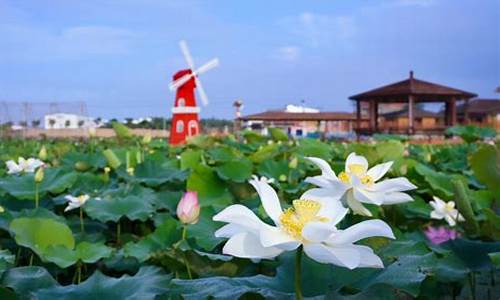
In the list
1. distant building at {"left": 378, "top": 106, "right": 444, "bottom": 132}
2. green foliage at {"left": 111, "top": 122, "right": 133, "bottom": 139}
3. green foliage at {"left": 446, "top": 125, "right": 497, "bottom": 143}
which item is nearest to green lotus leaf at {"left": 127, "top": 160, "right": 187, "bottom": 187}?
Result: green foliage at {"left": 111, "top": 122, "right": 133, "bottom": 139}

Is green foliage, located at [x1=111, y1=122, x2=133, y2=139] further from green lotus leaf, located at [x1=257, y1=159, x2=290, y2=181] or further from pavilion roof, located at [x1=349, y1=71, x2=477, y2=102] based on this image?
pavilion roof, located at [x1=349, y1=71, x2=477, y2=102]

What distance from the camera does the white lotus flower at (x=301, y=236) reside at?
47 cm

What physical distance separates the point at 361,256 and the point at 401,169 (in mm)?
1231

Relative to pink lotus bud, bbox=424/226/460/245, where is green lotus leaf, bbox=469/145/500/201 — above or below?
above

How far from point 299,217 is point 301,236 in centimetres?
3

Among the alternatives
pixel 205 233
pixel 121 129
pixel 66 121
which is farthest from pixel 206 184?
pixel 66 121

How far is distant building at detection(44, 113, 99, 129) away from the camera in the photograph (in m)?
16.0

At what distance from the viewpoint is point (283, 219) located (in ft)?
1.69

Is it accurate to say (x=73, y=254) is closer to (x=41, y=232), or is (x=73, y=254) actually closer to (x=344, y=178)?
(x=41, y=232)

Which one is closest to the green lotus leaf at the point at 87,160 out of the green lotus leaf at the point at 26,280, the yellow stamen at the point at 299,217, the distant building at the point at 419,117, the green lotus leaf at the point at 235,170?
the green lotus leaf at the point at 235,170

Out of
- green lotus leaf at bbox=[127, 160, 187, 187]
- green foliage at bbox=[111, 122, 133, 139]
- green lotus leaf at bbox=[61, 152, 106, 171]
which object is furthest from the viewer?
green foliage at bbox=[111, 122, 133, 139]

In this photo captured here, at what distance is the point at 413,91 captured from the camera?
15.5 m

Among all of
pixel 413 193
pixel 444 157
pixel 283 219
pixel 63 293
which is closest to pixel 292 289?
pixel 283 219

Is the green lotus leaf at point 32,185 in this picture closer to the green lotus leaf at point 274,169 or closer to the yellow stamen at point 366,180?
the green lotus leaf at point 274,169
